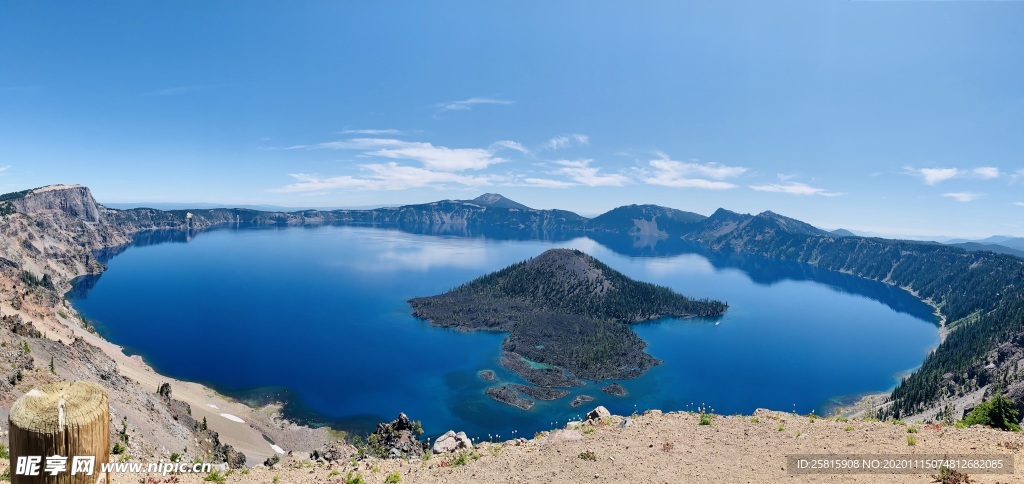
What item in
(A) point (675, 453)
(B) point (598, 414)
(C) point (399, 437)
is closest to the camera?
(A) point (675, 453)

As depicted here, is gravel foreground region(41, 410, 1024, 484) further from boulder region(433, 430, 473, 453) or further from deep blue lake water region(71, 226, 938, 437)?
deep blue lake water region(71, 226, 938, 437)

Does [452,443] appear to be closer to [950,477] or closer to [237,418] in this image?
[950,477]

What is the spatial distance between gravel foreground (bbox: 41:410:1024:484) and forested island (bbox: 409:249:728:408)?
76500 millimetres

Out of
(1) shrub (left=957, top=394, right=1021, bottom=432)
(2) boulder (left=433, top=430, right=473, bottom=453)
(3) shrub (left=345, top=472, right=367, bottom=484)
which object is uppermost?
(3) shrub (left=345, top=472, right=367, bottom=484)

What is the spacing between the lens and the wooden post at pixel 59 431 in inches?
171

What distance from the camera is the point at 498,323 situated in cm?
15675

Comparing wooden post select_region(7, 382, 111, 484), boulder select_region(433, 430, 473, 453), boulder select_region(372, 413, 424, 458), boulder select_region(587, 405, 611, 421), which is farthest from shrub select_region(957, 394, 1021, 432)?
boulder select_region(372, 413, 424, 458)

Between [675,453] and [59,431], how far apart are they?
23.2m

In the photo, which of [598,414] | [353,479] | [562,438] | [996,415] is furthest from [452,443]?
[996,415]

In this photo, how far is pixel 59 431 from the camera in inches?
175

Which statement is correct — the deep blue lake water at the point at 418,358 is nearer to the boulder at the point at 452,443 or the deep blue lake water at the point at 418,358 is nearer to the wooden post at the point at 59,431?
the boulder at the point at 452,443

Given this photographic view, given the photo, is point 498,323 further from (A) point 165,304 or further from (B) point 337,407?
(A) point 165,304

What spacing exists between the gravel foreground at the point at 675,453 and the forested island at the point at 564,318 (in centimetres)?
7650

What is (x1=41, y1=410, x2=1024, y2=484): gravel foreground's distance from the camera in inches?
753
